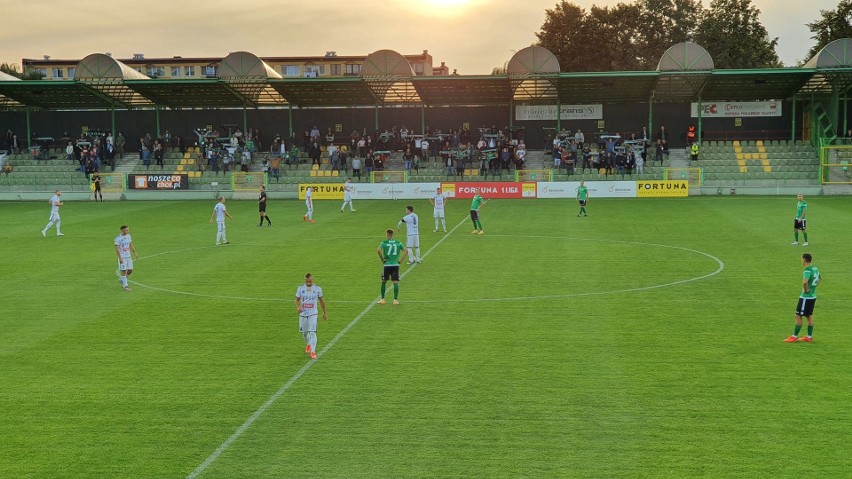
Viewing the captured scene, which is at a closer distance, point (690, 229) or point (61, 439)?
point (61, 439)

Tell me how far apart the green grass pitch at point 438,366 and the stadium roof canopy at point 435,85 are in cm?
2882

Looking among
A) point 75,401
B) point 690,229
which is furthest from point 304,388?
point 690,229

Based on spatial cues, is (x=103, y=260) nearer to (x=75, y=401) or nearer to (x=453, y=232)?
(x=453, y=232)

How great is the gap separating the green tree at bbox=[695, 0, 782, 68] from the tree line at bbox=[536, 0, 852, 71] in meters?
0.10

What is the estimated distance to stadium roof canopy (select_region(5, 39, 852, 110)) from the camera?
59781 mm

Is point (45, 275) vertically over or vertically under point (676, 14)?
under

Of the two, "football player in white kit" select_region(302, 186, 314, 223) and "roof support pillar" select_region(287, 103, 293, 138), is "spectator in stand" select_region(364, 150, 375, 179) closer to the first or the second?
"roof support pillar" select_region(287, 103, 293, 138)

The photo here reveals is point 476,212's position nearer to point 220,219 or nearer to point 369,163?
point 220,219

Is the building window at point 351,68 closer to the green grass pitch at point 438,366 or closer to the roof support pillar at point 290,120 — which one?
the roof support pillar at point 290,120

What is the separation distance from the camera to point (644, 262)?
2966 centimetres

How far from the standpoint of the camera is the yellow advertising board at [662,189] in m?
56.6

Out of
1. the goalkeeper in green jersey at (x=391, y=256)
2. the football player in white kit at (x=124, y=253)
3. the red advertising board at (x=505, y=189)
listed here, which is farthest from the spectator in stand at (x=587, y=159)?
the football player in white kit at (x=124, y=253)

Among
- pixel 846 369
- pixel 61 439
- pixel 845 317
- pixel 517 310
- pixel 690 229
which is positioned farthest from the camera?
pixel 690 229

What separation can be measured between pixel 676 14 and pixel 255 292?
7670 centimetres
